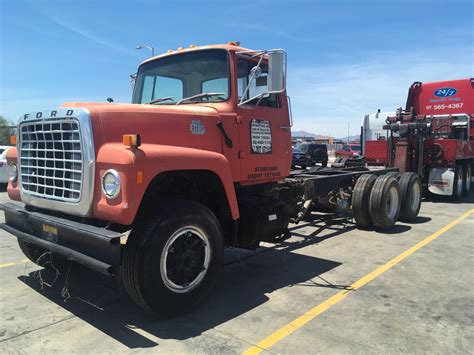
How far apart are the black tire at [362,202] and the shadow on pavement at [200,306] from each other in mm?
2263

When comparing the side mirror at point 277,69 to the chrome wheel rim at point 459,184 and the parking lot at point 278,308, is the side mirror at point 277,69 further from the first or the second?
the chrome wheel rim at point 459,184

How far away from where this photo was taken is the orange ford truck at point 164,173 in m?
3.76

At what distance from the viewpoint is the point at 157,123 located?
171 inches

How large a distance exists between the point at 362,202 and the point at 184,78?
14.9ft

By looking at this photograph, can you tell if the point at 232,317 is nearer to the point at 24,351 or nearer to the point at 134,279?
the point at 134,279

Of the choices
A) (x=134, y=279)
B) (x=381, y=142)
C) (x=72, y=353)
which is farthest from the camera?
(x=381, y=142)

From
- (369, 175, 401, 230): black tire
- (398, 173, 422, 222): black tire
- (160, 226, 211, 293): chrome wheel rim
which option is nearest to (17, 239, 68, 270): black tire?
(160, 226, 211, 293): chrome wheel rim

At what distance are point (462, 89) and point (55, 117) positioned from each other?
13807mm

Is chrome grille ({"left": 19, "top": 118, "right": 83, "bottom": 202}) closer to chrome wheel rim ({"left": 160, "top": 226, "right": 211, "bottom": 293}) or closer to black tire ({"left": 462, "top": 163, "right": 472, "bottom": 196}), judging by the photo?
chrome wheel rim ({"left": 160, "top": 226, "right": 211, "bottom": 293})

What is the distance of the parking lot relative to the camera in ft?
11.9

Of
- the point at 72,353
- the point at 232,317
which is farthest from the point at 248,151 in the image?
the point at 72,353

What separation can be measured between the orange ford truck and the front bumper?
0.01 metres

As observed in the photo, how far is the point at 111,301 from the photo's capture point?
14.8 ft

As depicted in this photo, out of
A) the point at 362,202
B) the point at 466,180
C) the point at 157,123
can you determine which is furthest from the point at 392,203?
the point at 466,180
